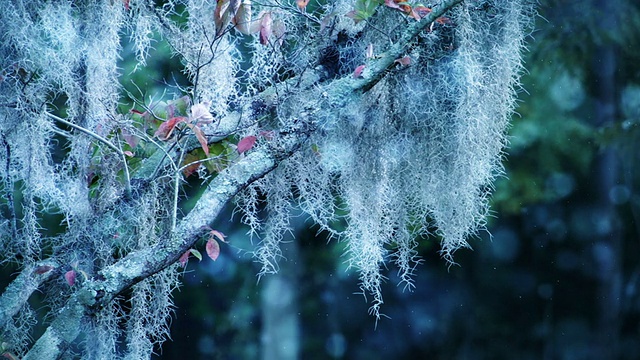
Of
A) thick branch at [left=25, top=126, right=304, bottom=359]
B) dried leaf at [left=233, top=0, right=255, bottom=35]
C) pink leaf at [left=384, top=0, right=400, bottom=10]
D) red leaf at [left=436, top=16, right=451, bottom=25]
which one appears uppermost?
pink leaf at [left=384, top=0, right=400, bottom=10]

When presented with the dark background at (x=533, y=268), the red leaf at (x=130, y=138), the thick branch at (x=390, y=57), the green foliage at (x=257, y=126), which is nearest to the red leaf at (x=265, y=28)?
the green foliage at (x=257, y=126)

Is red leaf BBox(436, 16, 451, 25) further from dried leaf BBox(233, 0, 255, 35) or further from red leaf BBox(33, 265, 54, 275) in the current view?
red leaf BBox(33, 265, 54, 275)

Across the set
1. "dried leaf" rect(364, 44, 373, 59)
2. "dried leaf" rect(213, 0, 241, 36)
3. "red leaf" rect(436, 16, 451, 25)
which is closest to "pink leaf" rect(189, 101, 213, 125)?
"dried leaf" rect(213, 0, 241, 36)

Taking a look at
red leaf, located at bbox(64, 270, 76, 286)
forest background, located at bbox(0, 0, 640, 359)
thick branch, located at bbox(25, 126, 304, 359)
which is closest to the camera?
thick branch, located at bbox(25, 126, 304, 359)

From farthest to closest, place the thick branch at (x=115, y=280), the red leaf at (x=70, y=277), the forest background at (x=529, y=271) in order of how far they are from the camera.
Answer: the forest background at (x=529, y=271)
the red leaf at (x=70, y=277)
the thick branch at (x=115, y=280)

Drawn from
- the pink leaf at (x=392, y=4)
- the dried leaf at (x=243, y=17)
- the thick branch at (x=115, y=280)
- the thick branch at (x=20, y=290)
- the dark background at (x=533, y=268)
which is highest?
the pink leaf at (x=392, y=4)

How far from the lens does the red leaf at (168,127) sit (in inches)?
39.4

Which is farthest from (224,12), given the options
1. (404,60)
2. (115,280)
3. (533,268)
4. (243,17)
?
(533,268)

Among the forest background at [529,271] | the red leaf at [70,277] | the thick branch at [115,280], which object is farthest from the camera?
the forest background at [529,271]

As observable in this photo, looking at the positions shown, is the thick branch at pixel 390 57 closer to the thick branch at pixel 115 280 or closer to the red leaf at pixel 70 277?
the thick branch at pixel 115 280

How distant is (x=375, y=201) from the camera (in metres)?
1.18

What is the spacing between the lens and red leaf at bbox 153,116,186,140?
1.00 meters

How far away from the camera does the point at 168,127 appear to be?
1010 mm

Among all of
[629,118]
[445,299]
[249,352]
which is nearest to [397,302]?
[445,299]
